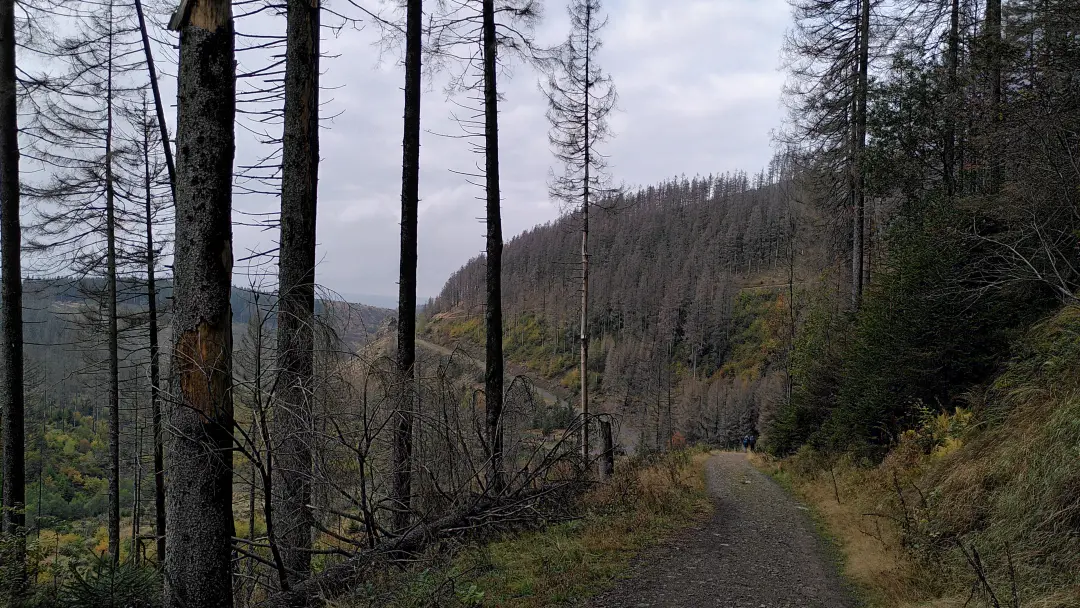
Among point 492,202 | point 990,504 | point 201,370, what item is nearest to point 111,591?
point 201,370

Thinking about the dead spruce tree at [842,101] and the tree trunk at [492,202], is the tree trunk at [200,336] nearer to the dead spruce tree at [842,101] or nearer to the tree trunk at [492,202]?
the tree trunk at [492,202]

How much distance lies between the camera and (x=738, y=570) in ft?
19.2

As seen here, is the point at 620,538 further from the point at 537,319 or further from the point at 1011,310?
the point at 537,319

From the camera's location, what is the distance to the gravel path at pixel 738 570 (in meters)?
4.94

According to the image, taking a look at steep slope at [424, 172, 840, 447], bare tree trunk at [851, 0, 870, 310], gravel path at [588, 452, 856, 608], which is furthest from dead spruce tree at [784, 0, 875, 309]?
steep slope at [424, 172, 840, 447]

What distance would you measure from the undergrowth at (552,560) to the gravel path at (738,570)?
0.28 meters

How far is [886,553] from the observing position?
19.8ft

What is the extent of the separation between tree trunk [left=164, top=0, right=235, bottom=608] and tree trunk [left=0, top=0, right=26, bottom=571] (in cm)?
646

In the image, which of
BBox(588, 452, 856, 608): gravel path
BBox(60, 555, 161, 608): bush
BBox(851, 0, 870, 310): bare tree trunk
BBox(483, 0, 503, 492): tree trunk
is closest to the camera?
BBox(60, 555, 161, 608): bush

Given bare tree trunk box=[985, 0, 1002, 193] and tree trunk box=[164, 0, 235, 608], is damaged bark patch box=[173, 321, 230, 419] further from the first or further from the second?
bare tree trunk box=[985, 0, 1002, 193]

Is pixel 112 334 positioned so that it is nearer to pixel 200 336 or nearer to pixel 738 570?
pixel 200 336

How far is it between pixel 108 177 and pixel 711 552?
46.1 feet

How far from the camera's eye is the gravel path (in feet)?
16.2

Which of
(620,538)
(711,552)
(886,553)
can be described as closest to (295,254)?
(620,538)
